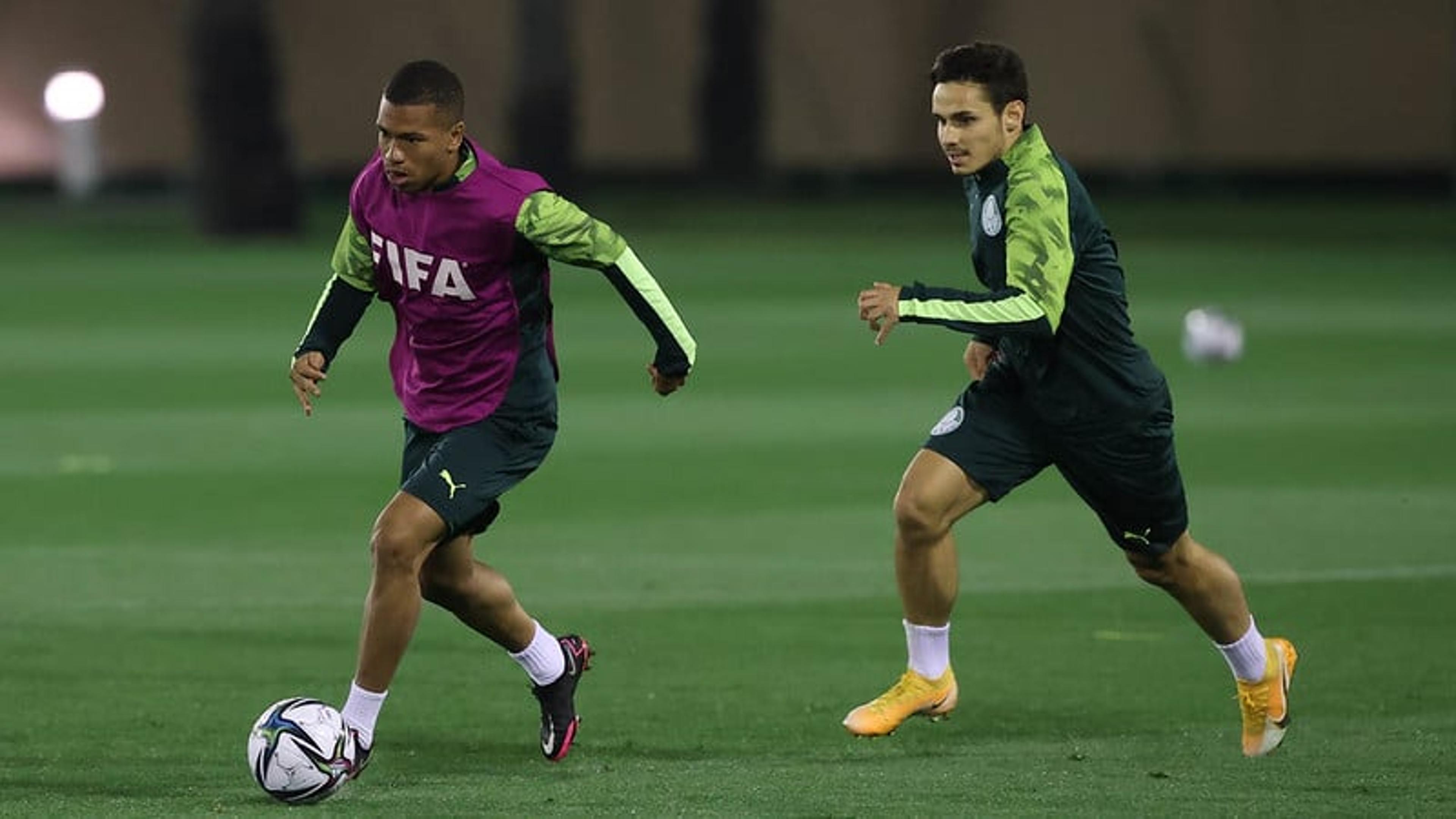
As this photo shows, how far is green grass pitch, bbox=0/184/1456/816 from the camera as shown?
8625 millimetres

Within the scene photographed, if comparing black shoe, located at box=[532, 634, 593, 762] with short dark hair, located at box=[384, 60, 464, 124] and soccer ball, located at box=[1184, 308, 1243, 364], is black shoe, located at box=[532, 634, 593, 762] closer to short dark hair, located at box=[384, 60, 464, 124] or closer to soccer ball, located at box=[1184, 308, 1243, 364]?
short dark hair, located at box=[384, 60, 464, 124]

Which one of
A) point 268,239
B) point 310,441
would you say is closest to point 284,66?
point 268,239

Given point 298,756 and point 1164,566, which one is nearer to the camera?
point 298,756

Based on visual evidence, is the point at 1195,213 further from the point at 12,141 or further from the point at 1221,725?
the point at 1221,725

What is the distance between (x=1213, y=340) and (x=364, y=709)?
14508 mm

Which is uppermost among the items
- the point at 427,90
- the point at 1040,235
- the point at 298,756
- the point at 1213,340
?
the point at 427,90

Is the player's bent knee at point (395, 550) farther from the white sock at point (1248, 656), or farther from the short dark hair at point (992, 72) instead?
the white sock at point (1248, 656)

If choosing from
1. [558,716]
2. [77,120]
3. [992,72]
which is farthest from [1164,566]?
[77,120]

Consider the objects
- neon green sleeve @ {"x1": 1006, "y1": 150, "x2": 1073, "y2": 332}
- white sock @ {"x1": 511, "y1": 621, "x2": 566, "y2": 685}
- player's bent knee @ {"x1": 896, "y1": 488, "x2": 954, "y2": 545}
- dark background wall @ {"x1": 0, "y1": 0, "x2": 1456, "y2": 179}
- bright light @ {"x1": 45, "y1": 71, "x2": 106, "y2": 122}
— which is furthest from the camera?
dark background wall @ {"x1": 0, "y1": 0, "x2": 1456, "y2": 179}

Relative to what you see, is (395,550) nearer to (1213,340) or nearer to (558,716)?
(558,716)

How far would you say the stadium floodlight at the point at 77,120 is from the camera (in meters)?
44.5

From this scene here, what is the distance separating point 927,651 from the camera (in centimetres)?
930

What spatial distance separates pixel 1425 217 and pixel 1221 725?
31517mm

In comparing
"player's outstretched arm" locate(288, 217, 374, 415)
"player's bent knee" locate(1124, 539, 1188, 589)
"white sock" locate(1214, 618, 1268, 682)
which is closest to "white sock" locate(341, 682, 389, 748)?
"player's outstretched arm" locate(288, 217, 374, 415)
